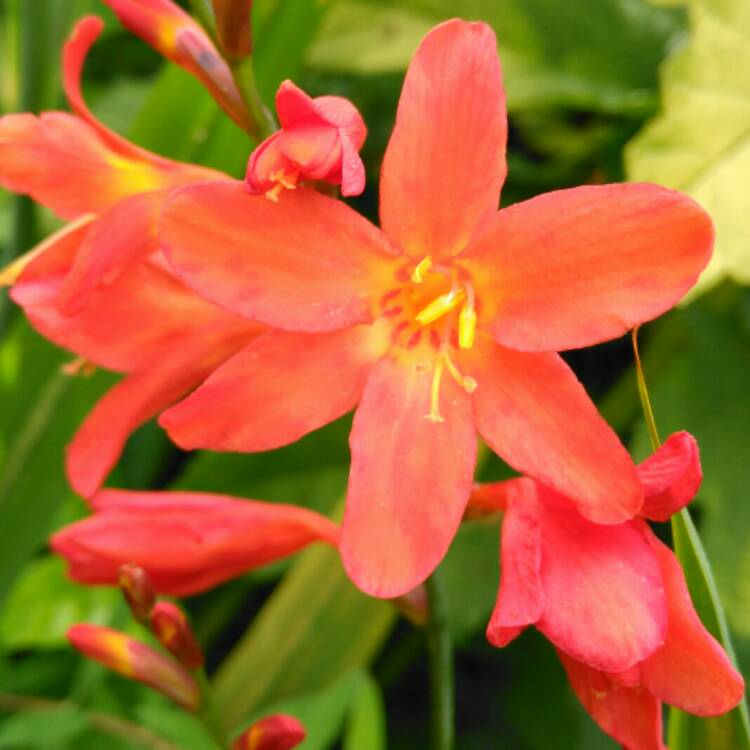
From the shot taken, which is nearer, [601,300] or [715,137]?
[601,300]

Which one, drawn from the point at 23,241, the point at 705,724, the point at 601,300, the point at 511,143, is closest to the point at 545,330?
the point at 601,300

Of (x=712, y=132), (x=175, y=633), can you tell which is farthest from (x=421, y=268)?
(x=712, y=132)

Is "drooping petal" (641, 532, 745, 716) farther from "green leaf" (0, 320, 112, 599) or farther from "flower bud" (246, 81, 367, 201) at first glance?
"green leaf" (0, 320, 112, 599)

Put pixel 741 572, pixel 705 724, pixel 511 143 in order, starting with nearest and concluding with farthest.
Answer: pixel 705 724
pixel 741 572
pixel 511 143

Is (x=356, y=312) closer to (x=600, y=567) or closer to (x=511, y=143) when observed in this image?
(x=600, y=567)

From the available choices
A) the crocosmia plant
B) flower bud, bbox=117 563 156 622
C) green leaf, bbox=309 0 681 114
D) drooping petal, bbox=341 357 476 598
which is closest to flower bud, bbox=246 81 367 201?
the crocosmia plant

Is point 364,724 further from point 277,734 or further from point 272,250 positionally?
point 272,250
